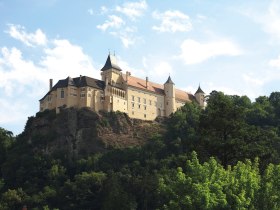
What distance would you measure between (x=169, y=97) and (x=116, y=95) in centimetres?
1602

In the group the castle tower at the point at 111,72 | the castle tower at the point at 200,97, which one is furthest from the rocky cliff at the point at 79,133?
the castle tower at the point at 200,97

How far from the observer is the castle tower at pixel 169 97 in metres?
124

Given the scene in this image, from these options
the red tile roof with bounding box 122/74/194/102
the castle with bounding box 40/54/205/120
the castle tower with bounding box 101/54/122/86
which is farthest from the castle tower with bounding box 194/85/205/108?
the castle tower with bounding box 101/54/122/86

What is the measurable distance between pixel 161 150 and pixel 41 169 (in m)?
22.9

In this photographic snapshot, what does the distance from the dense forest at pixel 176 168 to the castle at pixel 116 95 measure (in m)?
5.36

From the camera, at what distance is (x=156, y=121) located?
11994cm

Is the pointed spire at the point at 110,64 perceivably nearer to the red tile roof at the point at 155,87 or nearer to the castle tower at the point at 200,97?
the red tile roof at the point at 155,87

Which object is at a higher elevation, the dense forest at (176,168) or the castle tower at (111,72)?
the castle tower at (111,72)

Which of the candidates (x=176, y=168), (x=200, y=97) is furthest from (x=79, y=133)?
(x=200, y=97)

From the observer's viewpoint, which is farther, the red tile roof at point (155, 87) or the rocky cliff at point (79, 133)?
the red tile roof at point (155, 87)

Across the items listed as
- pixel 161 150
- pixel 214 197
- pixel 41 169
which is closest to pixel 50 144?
pixel 41 169

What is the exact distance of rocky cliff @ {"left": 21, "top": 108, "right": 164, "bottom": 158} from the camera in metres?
→ 108

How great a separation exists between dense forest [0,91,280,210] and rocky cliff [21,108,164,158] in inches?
78.0

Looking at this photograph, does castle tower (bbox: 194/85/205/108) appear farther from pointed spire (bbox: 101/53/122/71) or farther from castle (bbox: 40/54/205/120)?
pointed spire (bbox: 101/53/122/71)
